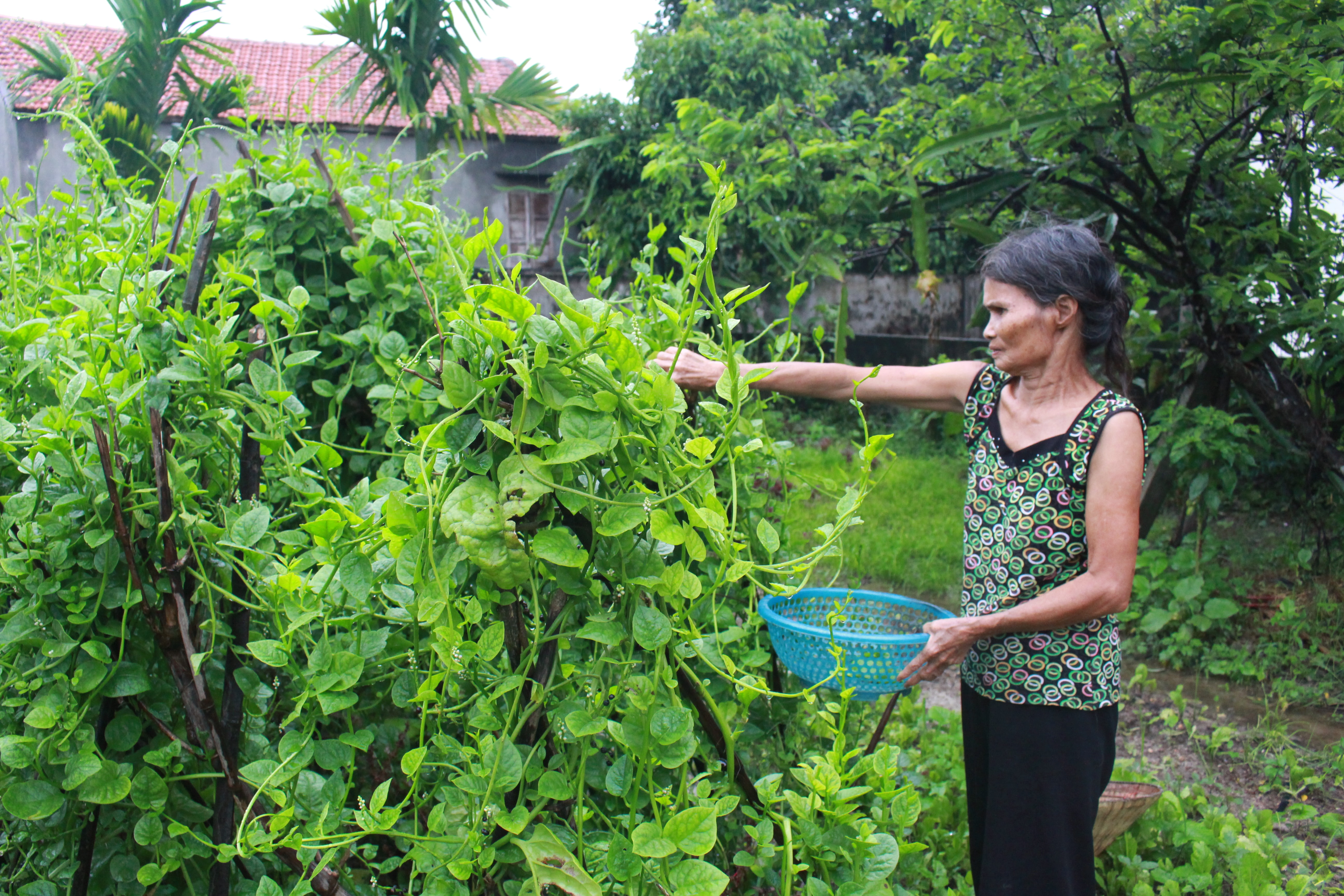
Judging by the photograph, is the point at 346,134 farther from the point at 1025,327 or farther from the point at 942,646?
the point at 942,646

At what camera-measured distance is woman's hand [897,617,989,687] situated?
153cm

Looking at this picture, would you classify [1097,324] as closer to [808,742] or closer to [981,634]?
[981,634]

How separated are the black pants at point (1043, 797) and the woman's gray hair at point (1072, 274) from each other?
2.35 ft

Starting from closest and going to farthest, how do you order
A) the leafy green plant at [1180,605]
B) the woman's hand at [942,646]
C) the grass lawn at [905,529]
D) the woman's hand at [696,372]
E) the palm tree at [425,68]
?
the woman's hand at [696,372]
the woman's hand at [942,646]
the leafy green plant at [1180,605]
the grass lawn at [905,529]
the palm tree at [425,68]

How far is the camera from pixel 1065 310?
1.73 metres

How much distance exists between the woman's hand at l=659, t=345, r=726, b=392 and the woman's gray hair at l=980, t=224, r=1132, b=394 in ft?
2.25

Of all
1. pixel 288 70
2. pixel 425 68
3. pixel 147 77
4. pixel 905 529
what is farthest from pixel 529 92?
pixel 288 70

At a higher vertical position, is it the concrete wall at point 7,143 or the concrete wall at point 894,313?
the concrete wall at point 7,143

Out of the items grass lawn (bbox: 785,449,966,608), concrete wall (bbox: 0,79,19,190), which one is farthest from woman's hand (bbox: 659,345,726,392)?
concrete wall (bbox: 0,79,19,190)

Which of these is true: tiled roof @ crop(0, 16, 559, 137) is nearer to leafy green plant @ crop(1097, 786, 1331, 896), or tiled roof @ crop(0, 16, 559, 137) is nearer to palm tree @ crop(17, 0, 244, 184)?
palm tree @ crop(17, 0, 244, 184)

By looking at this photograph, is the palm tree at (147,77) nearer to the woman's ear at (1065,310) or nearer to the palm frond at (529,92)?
the palm frond at (529,92)

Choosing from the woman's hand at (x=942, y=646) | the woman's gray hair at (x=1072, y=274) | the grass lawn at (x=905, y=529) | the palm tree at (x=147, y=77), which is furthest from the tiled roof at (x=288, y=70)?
the woman's hand at (x=942, y=646)

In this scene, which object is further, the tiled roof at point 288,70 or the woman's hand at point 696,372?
the tiled roof at point 288,70

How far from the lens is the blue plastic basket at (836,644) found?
142cm
